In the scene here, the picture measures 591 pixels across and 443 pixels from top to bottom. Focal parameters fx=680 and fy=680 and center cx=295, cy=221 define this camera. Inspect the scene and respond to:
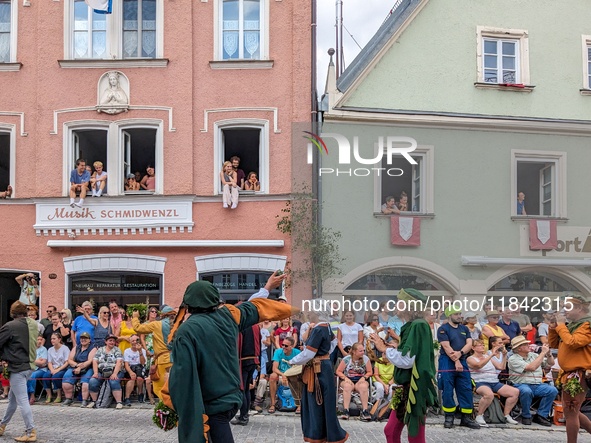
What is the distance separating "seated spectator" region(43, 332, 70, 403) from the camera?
1229 centimetres

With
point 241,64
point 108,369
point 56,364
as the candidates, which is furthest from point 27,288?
point 241,64

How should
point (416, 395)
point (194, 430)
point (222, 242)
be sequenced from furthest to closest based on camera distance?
point (222, 242), point (416, 395), point (194, 430)

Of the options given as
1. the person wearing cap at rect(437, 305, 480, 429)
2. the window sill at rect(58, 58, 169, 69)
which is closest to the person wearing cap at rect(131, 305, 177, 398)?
the person wearing cap at rect(437, 305, 480, 429)

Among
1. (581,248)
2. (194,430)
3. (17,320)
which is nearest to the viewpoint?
(194,430)

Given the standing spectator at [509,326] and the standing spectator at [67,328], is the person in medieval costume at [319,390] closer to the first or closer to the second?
the standing spectator at [509,326]

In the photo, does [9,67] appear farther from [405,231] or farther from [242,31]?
[405,231]

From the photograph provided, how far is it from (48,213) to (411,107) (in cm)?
880

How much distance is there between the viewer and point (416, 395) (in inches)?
281

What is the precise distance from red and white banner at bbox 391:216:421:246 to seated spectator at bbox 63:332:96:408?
21.1 feet

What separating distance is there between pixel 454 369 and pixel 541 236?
171 inches

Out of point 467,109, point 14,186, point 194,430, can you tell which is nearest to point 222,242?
point 14,186

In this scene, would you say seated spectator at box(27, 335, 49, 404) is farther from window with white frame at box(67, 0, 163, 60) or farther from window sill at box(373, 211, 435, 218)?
window with white frame at box(67, 0, 163, 60)

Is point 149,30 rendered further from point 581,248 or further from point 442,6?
point 581,248

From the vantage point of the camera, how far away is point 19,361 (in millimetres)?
8812
